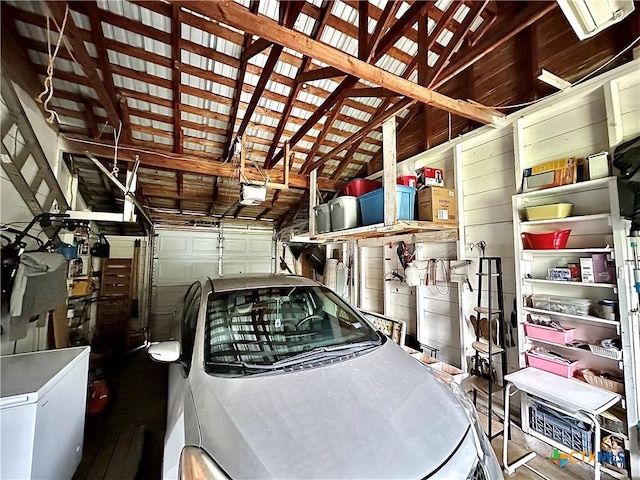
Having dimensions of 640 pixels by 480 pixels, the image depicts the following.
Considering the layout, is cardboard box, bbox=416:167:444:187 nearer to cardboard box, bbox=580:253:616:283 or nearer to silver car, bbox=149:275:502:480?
cardboard box, bbox=580:253:616:283

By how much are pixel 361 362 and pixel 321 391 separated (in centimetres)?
37

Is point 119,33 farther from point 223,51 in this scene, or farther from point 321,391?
point 321,391

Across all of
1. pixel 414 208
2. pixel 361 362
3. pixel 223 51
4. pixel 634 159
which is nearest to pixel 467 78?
pixel 414 208

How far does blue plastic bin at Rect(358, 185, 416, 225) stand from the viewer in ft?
9.62

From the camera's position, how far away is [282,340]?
Answer: 181cm

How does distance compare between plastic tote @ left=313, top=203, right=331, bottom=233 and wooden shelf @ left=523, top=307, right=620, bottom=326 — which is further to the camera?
plastic tote @ left=313, top=203, right=331, bottom=233

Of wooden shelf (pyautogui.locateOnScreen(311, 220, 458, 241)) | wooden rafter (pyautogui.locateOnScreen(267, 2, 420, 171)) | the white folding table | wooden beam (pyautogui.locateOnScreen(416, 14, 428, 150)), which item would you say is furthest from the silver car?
wooden rafter (pyautogui.locateOnScreen(267, 2, 420, 171))

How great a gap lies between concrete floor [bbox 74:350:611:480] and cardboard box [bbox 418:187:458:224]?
2.20 meters

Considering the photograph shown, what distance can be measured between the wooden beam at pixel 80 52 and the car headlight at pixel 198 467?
291 cm

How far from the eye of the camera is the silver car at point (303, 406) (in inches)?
41.4

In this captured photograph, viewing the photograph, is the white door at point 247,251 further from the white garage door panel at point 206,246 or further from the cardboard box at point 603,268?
the cardboard box at point 603,268

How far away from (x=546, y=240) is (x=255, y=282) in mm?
2603

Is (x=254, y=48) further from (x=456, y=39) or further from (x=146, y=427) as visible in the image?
(x=146, y=427)

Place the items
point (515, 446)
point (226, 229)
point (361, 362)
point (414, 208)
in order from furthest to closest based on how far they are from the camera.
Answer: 1. point (226, 229)
2. point (414, 208)
3. point (515, 446)
4. point (361, 362)
